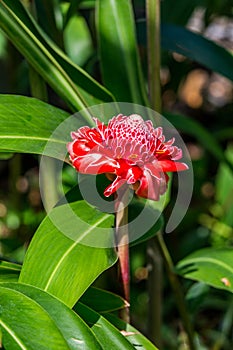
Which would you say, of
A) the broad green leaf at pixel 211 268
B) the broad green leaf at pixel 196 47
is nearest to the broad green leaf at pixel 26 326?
the broad green leaf at pixel 211 268

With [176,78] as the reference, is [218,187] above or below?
below

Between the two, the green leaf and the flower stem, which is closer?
the flower stem

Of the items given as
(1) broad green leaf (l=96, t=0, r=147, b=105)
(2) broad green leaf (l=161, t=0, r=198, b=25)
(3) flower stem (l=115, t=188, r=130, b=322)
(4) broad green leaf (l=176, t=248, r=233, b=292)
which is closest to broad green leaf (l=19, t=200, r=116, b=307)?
(3) flower stem (l=115, t=188, r=130, b=322)

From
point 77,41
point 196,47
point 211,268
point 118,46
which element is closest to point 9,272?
point 211,268

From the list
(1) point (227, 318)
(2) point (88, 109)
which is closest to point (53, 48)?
(2) point (88, 109)

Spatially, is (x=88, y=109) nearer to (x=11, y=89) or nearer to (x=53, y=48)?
(x=53, y=48)

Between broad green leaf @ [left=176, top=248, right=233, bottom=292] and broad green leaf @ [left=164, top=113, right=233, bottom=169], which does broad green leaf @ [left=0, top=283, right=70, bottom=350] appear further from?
broad green leaf @ [left=164, top=113, right=233, bottom=169]
